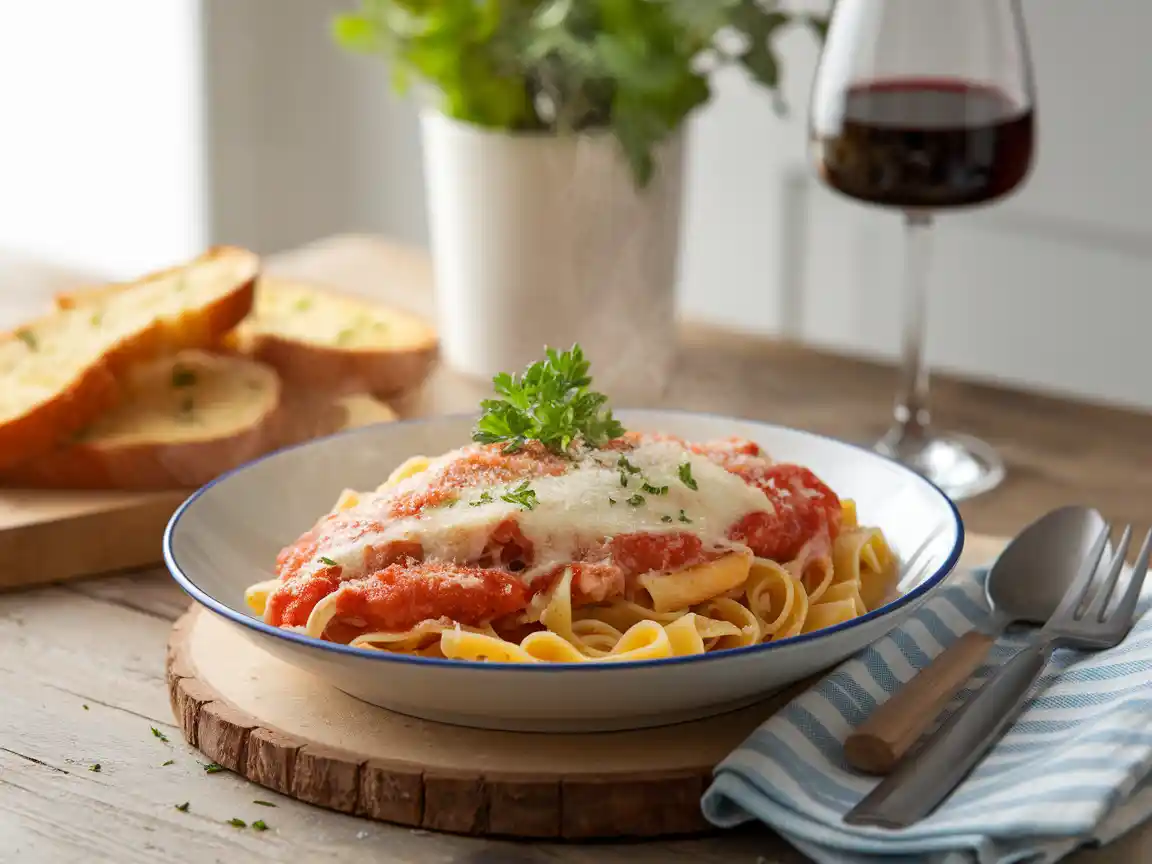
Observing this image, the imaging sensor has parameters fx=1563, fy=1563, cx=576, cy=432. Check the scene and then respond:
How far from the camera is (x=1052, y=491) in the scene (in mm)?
2322

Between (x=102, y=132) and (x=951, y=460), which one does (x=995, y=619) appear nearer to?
(x=951, y=460)

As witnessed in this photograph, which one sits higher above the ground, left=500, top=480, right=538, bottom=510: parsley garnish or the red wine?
the red wine

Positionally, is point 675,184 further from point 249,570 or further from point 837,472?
point 249,570

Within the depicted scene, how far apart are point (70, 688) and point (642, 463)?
0.67 metres

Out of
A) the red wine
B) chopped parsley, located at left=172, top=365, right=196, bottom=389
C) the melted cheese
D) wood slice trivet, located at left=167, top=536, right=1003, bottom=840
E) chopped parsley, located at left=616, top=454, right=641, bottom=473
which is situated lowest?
chopped parsley, located at left=172, top=365, right=196, bottom=389

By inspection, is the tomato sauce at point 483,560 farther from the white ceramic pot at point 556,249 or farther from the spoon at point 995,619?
the white ceramic pot at point 556,249

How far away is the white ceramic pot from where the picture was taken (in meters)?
2.56

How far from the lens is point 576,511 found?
1.54 m

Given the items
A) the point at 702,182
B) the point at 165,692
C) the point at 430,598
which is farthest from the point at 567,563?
the point at 702,182

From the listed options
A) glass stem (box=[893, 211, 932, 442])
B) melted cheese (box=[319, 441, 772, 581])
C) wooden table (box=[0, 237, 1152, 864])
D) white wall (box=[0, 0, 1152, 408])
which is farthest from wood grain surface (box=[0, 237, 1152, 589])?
white wall (box=[0, 0, 1152, 408])

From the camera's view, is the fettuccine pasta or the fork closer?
the fork

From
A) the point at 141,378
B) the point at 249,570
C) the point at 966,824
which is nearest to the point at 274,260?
the point at 141,378

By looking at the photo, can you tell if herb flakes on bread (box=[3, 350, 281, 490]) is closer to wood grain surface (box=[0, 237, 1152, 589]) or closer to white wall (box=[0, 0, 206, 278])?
wood grain surface (box=[0, 237, 1152, 589])

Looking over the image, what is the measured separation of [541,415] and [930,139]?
848 millimetres
